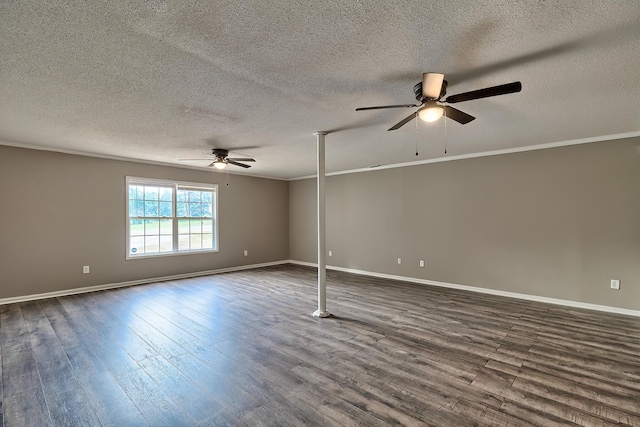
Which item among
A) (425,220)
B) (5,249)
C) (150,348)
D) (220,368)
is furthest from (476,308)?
(5,249)

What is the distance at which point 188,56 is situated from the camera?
83.4 inches

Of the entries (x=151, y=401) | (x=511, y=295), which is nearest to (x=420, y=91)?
(x=151, y=401)

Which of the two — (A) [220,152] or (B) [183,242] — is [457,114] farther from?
(B) [183,242]

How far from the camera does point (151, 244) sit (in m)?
6.19

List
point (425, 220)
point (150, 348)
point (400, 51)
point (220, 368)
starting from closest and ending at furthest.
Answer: point (400, 51), point (220, 368), point (150, 348), point (425, 220)

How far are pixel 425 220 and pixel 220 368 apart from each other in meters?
4.80

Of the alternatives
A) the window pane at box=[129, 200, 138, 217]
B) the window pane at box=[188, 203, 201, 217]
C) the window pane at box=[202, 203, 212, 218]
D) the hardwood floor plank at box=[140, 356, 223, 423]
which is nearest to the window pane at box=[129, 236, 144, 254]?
the window pane at box=[129, 200, 138, 217]

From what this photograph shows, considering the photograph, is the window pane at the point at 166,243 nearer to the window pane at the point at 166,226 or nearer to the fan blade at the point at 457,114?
the window pane at the point at 166,226

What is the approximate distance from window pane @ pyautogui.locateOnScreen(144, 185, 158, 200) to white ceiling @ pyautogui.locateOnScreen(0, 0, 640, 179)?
218 cm

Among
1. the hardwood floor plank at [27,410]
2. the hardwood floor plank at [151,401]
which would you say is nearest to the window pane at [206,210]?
the hardwood floor plank at [151,401]

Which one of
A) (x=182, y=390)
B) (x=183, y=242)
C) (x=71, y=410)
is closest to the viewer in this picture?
(x=71, y=410)

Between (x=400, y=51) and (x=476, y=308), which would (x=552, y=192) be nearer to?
(x=476, y=308)

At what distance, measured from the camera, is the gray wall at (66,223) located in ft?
15.1

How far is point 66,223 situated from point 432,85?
6.23m
